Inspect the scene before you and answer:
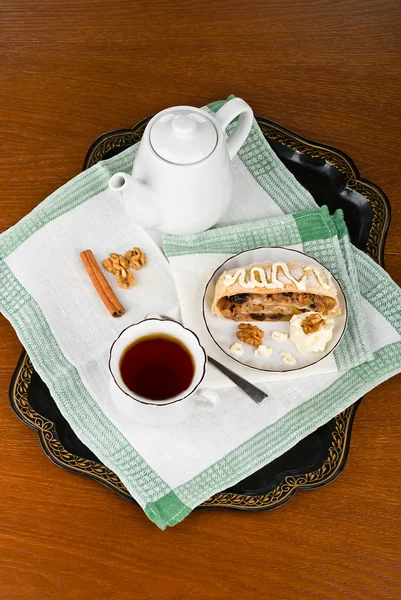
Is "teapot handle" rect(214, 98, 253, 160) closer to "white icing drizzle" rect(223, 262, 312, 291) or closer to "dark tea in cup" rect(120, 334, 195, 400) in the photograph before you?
"white icing drizzle" rect(223, 262, 312, 291)

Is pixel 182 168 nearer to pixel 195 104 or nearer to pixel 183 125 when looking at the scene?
pixel 183 125

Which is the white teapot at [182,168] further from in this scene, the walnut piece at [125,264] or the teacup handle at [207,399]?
the teacup handle at [207,399]

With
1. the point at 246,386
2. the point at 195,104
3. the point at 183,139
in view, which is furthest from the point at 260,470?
the point at 195,104

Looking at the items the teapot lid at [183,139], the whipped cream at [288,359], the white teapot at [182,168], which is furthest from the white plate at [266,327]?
the teapot lid at [183,139]

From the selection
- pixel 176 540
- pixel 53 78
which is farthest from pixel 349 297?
pixel 53 78

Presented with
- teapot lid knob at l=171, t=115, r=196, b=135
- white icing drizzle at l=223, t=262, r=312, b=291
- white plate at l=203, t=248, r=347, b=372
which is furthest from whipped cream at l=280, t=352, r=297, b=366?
teapot lid knob at l=171, t=115, r=196, b=135

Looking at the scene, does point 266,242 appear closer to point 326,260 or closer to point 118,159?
point 326,260
